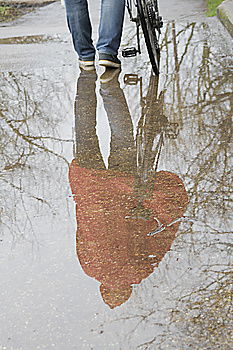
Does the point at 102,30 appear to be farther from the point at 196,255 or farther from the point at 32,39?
the point at 196,255

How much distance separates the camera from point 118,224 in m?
3.09

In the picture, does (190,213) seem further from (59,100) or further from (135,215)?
(59,100)

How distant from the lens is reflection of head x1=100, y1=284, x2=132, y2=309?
248cm

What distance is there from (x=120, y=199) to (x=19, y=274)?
31.7 inches

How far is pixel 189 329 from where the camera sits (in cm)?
226

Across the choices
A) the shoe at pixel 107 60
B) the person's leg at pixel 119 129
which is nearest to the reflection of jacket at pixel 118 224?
the person's leg at pixel 119 129

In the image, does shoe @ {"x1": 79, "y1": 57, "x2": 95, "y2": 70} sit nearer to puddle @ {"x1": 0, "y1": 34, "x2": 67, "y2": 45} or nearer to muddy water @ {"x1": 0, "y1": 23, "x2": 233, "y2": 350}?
muddy water @ {"x1": 0, "y1": 23, "x2": 233, "y2": 350}

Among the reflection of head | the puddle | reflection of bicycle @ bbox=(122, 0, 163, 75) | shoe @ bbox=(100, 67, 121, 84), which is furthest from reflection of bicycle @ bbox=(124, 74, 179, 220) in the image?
the puddle

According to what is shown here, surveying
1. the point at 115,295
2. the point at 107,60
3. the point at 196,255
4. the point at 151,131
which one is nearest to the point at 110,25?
the point at 107,60

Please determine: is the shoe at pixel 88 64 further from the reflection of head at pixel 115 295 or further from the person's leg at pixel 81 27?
the reflection of head at pixel 115 295

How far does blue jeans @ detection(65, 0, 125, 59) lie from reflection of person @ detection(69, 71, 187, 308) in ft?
6.00

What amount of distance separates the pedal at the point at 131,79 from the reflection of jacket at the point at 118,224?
1.98 m

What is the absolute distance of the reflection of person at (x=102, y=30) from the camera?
605 centimetres

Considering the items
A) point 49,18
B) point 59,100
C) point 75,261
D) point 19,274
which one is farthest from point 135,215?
point 49,18
